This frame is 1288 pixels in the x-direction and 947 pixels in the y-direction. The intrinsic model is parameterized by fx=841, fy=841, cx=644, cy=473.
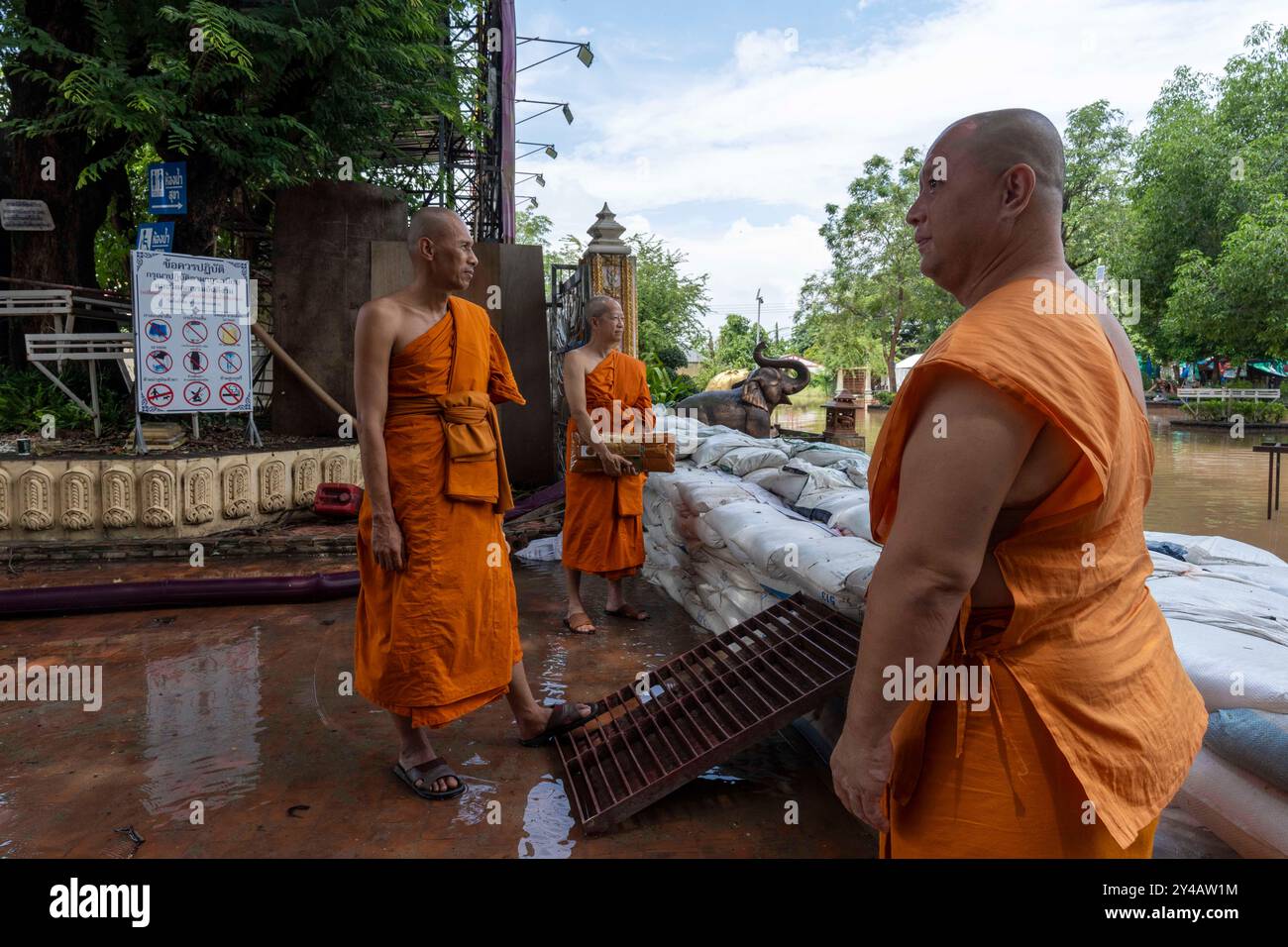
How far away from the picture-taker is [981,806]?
121 centimetres

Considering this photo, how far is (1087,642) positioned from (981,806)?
0.91 feet

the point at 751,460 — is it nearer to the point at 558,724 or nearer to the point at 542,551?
the point at 542,551

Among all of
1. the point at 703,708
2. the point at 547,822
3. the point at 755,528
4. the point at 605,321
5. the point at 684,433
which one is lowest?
the point at 547,822

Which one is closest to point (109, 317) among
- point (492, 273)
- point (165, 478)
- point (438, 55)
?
point (165, 478)

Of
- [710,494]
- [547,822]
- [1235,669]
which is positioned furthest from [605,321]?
[1235,669]

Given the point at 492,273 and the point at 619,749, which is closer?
the point at 619,749

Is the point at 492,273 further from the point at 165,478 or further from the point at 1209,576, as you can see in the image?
the point at 1209,576

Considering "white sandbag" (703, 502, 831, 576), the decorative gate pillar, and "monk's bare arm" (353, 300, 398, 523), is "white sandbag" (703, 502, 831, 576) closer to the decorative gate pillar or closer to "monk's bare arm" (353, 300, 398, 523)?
"monk's bare arm" (353, 300, 398, 523)

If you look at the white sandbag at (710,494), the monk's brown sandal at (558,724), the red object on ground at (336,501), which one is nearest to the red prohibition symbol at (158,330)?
the red object on ground at (336,501)

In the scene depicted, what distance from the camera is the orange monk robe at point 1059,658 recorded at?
1.12 metres

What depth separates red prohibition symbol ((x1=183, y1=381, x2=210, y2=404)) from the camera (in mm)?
6926

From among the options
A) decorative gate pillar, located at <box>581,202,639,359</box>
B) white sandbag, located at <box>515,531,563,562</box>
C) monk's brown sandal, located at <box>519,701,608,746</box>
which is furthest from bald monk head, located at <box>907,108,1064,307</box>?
decorative gate pillar, located at <box>581,202,639,359</box>

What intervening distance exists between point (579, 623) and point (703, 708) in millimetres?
1820

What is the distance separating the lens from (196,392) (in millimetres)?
6980
